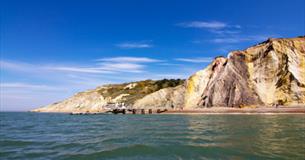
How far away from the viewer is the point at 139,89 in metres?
150

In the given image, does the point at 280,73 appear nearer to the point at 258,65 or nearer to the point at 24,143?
the point at 258,65

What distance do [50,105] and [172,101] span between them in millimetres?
92725

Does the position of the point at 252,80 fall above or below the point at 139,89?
below

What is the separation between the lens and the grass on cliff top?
5576 inches

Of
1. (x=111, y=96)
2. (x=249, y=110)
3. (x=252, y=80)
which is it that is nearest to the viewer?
(x=249, y=110)

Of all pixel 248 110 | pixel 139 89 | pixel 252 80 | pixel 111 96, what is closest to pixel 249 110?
pixel 248 110

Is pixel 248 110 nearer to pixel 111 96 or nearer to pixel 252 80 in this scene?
pixel 252 80

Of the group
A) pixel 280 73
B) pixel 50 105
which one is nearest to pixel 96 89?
pixel 50 105

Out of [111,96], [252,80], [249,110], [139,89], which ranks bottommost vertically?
[249,110]

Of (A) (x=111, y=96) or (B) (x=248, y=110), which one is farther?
(A) (x=111, y=96)

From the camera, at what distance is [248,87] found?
269 ft

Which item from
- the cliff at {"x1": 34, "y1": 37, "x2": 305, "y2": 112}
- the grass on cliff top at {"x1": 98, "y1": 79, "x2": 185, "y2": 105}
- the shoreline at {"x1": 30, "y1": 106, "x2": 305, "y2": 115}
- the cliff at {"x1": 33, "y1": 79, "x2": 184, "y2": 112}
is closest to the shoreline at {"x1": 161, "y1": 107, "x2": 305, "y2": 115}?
the shoreline at {"x1": 30, "y1": 106, "x2": 305, "y2": 115}

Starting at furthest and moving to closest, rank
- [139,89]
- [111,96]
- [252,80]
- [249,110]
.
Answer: [139,89]
[111,96]
[252,80]
[249,110]

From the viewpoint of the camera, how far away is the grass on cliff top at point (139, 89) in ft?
465
